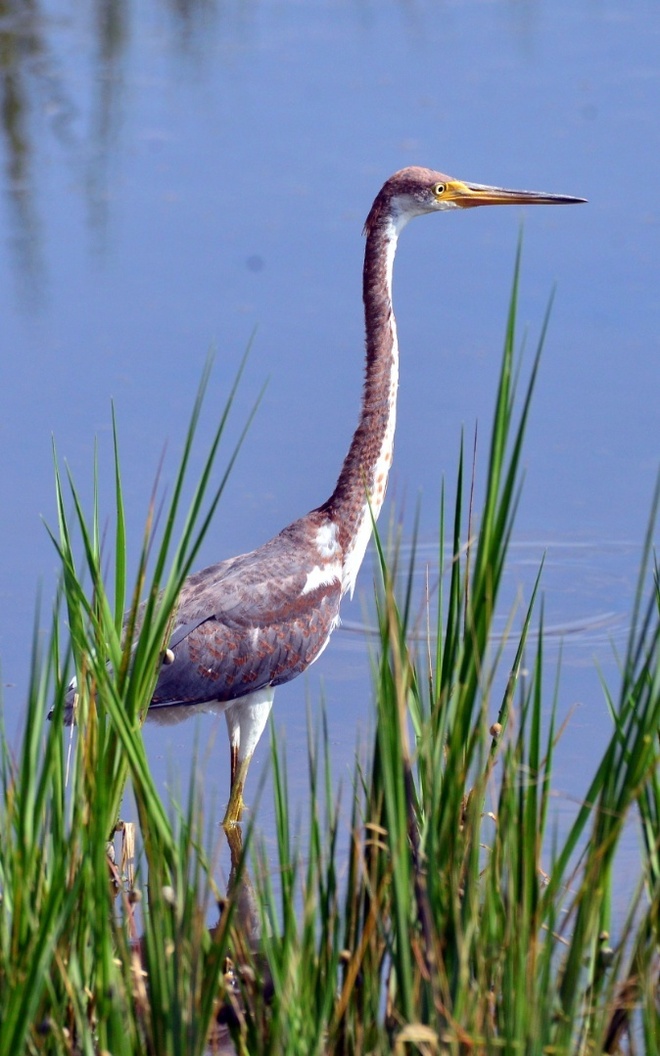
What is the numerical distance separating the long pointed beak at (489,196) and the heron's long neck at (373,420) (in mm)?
381

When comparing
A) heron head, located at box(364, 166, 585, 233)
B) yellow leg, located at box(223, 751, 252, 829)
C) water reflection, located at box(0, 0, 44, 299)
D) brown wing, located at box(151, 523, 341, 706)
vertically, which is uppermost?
water reflection, located at box(0, 0, 44, 299)

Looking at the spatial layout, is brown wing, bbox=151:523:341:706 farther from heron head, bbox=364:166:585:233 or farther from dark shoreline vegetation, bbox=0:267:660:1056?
dark shoreline vegetation, bbox=0:267:660:1056

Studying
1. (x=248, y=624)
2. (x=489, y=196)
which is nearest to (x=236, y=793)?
A: (x=248, y=624)

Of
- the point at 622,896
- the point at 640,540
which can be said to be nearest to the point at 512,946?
the point at 622,896

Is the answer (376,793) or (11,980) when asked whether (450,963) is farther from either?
(11,980)

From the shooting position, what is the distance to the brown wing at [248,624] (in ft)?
14.5

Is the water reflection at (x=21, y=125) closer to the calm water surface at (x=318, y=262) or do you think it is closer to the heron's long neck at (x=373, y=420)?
the calm water surface at (x=318, y=262)

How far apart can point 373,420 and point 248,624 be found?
0.66m

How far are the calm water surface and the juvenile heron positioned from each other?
0.50 ft

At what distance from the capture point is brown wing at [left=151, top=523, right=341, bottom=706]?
14.5 feet

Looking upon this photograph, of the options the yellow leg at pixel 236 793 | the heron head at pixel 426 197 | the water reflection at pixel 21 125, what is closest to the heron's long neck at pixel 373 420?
the heron head at pixel 426 197

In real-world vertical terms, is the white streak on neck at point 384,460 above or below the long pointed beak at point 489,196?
below

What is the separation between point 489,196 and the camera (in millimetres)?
5016

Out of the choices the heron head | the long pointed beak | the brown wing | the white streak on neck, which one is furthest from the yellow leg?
the long pointed beak
